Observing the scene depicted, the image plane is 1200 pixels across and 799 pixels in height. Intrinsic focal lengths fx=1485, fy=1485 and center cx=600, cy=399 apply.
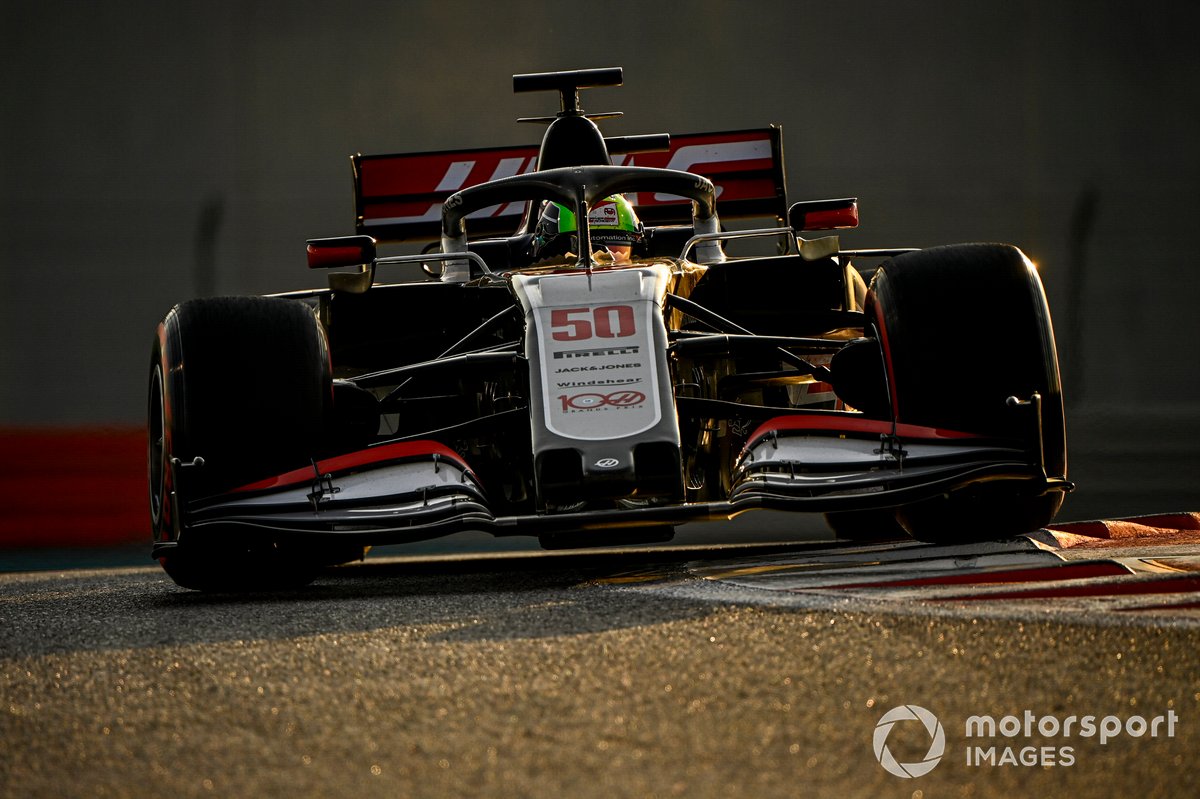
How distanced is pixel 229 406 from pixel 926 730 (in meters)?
2.58

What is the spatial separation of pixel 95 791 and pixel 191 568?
2572 millimetres

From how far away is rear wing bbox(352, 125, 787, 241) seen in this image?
7074mm

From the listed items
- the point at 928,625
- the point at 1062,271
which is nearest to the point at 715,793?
the point at 928,625

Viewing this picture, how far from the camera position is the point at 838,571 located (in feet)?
13.6

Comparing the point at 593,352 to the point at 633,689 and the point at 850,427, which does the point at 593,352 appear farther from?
the point at 633,689

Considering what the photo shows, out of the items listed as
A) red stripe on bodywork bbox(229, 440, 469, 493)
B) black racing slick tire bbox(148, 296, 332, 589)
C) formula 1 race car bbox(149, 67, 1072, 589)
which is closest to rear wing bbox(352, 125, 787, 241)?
formula 1 race car bbox(149, 67, 1072, 589)

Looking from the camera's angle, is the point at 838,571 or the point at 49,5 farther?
the point at 49,5

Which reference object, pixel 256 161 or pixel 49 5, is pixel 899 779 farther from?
pixel 49 5

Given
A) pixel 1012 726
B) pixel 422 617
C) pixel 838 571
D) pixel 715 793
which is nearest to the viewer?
pixel 715 793

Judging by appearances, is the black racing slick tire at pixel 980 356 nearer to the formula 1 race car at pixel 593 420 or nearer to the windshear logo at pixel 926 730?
the formula 1 race car at pixel 593 420

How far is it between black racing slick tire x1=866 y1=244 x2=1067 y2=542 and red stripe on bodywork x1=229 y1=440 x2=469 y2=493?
130cm

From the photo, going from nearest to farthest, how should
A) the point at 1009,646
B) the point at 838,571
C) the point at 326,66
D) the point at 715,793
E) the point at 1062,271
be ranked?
the point at 715,793, the point at 1009,646, the point at 838,571, the point at 1062,271, the point at 326,66

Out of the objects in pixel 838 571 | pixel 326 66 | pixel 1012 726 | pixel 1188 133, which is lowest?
pixel 838 571

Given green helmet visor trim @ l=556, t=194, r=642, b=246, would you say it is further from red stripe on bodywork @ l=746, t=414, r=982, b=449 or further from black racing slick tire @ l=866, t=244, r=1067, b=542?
red stripe on bodywork @ l=746, t=414, r=982, b=449
